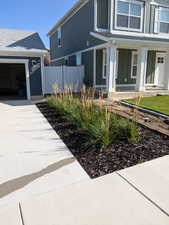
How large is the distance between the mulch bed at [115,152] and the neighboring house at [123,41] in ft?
19.1

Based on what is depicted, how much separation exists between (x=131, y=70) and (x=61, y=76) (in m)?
5.38

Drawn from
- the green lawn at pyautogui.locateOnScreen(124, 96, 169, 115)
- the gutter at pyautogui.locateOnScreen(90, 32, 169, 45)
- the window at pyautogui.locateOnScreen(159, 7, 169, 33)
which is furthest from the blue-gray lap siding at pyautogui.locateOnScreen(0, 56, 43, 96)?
the window at pyautogui.locateOnScreen(159, 7, 169, 33)

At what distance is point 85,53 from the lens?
13359 millimetres

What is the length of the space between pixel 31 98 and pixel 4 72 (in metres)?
6.62

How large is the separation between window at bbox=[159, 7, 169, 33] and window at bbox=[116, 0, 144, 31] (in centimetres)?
181

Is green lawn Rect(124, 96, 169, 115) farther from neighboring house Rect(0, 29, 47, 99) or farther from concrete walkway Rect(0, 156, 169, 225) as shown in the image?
neighboring house Rect(0, 29, 47, 99)

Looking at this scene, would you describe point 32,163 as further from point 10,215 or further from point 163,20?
point 163,20

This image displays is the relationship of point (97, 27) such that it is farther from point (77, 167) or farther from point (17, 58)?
point (77, 167)

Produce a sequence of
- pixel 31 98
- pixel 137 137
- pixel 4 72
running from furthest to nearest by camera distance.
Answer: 1. pixel 4 72
2. pixel 31 98
3. pixel 137 137

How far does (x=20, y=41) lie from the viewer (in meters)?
11.4

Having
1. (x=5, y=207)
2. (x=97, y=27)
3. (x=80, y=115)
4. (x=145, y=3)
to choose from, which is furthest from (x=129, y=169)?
(x=145, y=3)

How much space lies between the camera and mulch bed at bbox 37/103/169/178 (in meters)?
3.27

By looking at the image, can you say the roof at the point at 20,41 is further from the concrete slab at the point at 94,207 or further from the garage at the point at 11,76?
the concrete slab at the point at 94,207

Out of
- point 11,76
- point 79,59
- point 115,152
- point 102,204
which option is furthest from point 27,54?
point 102,204
